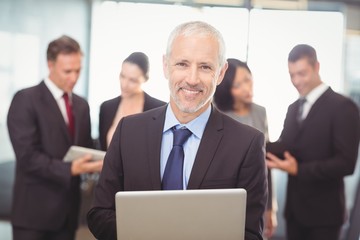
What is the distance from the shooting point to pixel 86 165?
2498mm

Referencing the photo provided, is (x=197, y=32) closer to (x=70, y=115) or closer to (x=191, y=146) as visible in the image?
(x=191, y=146)

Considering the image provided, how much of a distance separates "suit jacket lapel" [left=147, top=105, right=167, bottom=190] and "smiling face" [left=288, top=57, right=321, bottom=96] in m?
0.92

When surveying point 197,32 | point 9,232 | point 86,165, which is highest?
point 197,32

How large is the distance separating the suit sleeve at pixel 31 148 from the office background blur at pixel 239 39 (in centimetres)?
15

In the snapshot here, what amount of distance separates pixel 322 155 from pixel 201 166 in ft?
3.13

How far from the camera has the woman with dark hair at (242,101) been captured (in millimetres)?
2480

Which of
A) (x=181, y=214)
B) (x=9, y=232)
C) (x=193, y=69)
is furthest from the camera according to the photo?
(x=9, y=232)

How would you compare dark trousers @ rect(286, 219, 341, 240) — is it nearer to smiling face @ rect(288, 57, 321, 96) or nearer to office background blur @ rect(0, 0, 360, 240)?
office background blur @ rect(0, 0, 360, 240)

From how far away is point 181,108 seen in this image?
5.99 feet

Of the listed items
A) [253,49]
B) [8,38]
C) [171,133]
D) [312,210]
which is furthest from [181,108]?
[8,38]

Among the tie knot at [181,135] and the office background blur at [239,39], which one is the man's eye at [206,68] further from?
the office background blur at [239,39]

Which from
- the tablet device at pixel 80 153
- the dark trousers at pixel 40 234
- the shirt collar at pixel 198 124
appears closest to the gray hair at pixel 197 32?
the shirt collar at pixel 198 124

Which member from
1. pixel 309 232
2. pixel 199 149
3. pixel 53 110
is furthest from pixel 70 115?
pixel 309 232

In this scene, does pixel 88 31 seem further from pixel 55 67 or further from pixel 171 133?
pixel 171 133
